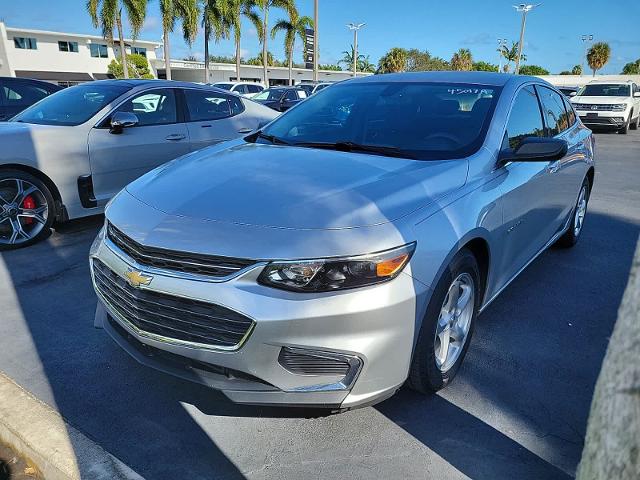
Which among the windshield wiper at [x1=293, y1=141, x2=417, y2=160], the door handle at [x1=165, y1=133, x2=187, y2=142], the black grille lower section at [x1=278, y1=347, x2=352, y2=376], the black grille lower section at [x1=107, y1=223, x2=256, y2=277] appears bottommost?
the black grille lower section at [x1=278, y1=347, x2=352, y2=376]

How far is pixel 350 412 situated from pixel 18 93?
321 inches

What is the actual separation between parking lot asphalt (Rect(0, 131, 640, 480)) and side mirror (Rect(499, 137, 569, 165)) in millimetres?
1194

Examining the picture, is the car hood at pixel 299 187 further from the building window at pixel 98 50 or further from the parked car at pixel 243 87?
the building window at pixel 98 50

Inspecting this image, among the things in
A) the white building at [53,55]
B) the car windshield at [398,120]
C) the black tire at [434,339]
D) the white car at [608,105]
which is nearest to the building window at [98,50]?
the white building at [53,55]

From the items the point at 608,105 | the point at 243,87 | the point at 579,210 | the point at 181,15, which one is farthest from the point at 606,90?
the point at 181,15

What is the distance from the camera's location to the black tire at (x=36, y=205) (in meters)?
4.86

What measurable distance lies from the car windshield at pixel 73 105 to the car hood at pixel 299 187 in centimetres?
289

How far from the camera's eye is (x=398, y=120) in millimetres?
3369

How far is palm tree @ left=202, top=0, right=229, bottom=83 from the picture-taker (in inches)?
1270

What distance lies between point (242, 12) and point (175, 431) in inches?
1434

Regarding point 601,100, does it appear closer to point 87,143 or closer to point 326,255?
point 87,143

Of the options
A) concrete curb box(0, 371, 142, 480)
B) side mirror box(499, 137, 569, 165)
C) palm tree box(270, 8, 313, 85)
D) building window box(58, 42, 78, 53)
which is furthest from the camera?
building window box(58, 42, 78, 53)

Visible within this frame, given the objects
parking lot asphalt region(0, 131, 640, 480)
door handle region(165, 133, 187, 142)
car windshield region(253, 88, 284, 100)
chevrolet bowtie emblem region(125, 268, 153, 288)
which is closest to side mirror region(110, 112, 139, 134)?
door handle region(165, 133, 187, 142)

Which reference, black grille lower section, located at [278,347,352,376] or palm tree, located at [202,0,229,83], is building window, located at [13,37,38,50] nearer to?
palm tree, located at [202,0,229,83]
